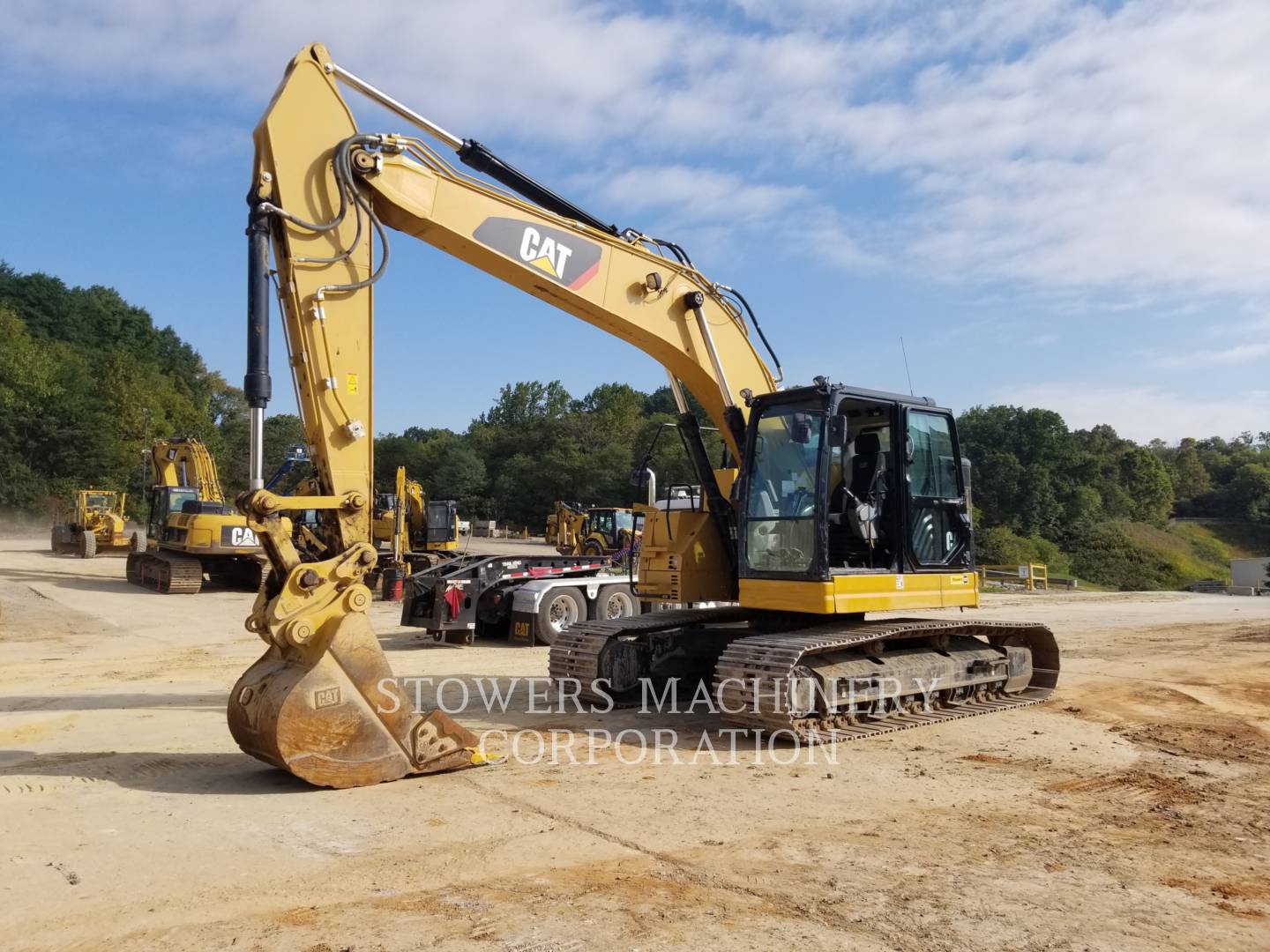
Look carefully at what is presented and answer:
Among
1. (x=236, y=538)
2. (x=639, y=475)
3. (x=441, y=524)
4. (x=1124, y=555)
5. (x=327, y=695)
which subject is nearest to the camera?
(x=327, y=695)

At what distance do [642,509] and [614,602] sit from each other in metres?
5.68

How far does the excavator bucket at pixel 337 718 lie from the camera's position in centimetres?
604

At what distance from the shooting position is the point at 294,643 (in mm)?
6113

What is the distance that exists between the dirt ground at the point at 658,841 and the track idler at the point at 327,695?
0.20 m

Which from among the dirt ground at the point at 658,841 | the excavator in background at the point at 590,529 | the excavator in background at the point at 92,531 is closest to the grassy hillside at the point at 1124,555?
the excavator in background at the point at 590,529

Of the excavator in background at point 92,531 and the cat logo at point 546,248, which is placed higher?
the cat logo at point 546,248

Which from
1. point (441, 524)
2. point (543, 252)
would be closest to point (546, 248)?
point (543, 252)

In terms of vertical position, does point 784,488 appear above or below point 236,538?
above

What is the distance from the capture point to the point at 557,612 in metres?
14.6

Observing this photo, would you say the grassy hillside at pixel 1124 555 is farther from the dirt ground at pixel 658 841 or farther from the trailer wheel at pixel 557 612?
the dirt ground at pixel 658 841

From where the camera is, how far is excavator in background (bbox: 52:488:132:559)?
1309 inches

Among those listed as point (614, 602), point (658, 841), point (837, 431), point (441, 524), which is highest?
point (837, 431)

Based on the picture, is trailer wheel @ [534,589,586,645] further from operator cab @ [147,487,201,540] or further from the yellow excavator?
operator cab @ [147,487,201,540]

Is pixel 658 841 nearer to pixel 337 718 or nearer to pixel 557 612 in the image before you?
pixel 337 718
